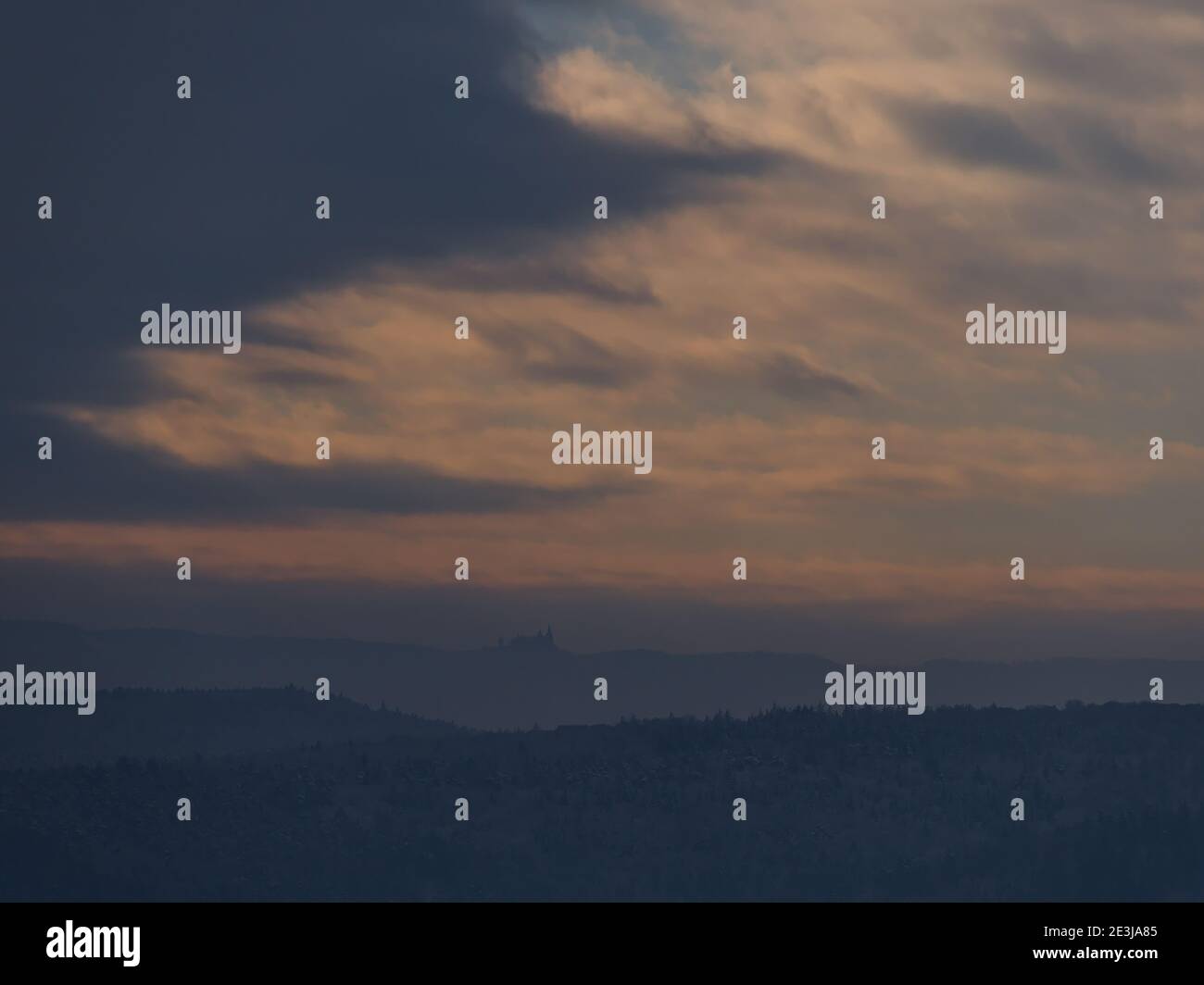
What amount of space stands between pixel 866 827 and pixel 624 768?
2275cm

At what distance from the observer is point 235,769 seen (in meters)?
126

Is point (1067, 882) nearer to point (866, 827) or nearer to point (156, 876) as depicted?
point (866, 827)

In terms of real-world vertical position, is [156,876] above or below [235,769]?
below

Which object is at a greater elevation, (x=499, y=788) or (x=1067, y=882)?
(x=499, y=788)

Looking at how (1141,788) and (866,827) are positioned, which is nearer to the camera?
(1141,788)

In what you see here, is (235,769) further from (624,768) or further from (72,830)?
(624,768)
